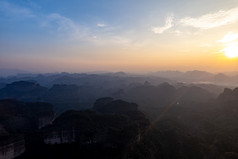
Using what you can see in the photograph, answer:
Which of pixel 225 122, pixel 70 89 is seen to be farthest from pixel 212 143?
pixel 70 89

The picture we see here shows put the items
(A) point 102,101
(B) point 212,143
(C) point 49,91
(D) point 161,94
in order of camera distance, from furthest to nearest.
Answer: (C) point 49,91
(D) point 161,94
(A) point 102,101
(B) point 212,143

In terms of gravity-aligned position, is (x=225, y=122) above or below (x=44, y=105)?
below

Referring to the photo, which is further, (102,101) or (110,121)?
(102,101)

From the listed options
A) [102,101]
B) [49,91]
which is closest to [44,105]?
[102,101]

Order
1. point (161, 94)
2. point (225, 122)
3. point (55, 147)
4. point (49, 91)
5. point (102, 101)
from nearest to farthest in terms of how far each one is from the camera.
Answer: point (55, 147), point (225, 122), point (102, 101), point (161, 94), point (49, 91)

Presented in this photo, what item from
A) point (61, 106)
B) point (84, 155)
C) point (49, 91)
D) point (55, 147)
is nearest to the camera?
point (84, 155)

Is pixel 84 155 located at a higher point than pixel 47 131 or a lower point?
lower

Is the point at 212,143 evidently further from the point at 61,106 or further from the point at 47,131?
the point at 61,106

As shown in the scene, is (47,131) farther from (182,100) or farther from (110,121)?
(182,100)

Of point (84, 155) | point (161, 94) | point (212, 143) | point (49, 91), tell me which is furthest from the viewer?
point (49, 91)
